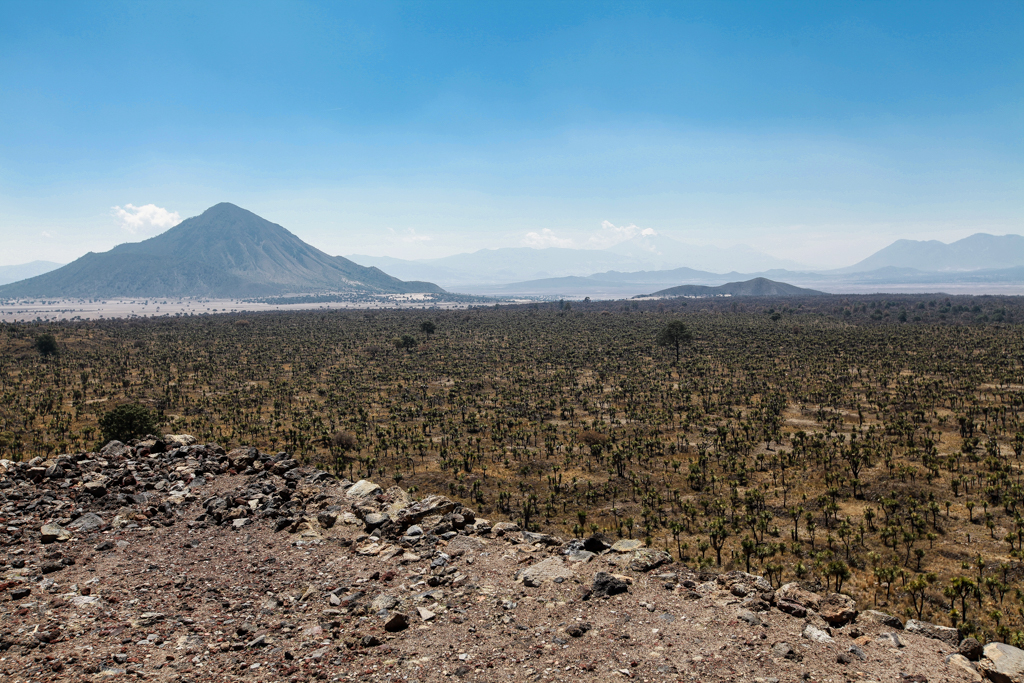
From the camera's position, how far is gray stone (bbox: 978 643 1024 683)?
10.7m

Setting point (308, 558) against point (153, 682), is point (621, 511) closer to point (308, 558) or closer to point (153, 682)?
point (308, 558)

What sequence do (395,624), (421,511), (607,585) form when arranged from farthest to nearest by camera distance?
(421,511)
(607,585)
(395,624)

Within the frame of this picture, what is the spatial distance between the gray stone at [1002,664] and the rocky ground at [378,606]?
0.13 feet

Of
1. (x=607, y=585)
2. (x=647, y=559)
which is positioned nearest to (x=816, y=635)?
(x=647, y=559)

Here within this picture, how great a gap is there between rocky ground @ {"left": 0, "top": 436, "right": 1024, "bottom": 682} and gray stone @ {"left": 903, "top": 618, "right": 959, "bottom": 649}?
0.13 feet

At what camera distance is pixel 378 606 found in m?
13.6

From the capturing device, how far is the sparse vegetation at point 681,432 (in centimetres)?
2242

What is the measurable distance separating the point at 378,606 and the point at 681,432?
33.7m

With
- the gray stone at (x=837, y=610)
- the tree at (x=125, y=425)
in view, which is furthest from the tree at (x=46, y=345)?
the gray stone at (x=837, y=610)

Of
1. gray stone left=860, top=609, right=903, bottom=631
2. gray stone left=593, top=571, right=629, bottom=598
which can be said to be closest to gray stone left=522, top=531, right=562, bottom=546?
gray stone left=593, top=571, right=629, bottom=598

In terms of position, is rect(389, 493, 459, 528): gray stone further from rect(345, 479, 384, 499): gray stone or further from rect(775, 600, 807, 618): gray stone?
rect(775, 600, 807, 618): gray stone

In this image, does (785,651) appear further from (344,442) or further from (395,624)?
(344,442)

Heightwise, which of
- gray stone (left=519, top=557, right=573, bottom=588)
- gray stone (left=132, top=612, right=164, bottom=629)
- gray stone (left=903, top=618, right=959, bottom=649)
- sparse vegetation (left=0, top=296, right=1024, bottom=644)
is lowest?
sparse vegetation (left=0, top=296, right=1024, bottom=644)

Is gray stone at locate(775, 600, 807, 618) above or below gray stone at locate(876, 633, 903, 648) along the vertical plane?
above
